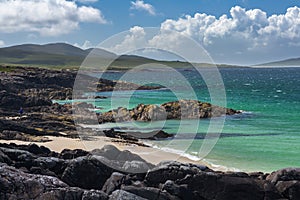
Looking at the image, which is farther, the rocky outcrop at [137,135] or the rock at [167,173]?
the rocky outcrop at [137,135]

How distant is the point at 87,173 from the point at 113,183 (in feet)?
4.48

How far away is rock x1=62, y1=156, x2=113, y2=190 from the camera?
14727 mm

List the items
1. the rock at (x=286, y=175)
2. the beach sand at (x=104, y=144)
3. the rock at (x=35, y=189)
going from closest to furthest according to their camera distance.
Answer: the rock at (x=35, y=189) → the rock at (x=286, y=175) → the beach sand at (x=104, y=144)

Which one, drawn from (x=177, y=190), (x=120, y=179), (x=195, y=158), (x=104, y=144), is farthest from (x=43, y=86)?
(x=177, y=190)

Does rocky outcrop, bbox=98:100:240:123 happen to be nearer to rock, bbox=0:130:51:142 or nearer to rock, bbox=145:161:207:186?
rock, bbox=0:130:51:142

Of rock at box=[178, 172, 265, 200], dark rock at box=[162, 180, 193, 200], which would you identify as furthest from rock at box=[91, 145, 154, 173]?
rock at box=[178, 172, 265, 200]

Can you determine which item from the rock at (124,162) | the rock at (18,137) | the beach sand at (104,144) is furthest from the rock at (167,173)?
the rock at (18,137)

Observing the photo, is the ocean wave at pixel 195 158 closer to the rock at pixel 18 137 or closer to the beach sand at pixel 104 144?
the beach sand at pixel 104 144

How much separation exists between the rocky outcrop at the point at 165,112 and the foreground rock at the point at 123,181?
31592mm

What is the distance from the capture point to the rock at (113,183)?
13784 mm

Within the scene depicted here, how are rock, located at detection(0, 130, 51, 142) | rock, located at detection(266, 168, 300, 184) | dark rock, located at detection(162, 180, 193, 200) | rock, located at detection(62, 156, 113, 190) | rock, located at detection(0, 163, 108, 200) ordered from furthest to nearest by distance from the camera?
rock, located at detection(0, 130, 51, 142) < rock, located at detection(62, 156, 113, 190) < rock, located at detection(266, 168, 300, 184) < dark rock, located at detection(162, 180, 193, 200) < rock, located at detection(0, 163, 108, 200)

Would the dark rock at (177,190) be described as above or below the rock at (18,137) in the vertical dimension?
above

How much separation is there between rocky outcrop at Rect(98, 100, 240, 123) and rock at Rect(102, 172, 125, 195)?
32716 millimetres

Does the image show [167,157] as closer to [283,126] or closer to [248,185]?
[248,185]
